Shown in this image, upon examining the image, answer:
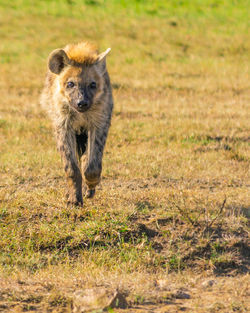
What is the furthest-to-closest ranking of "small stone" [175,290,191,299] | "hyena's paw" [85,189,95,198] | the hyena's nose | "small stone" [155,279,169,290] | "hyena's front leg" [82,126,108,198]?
"hyena's paw" [85,189,95,198]
"hyena's front leg" [82,126,108,198]
the hyena's nose
"small stone" [155,279,169,290]
"small stone" [175,290,191,299]

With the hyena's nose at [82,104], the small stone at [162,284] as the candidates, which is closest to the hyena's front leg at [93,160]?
the hyena's nose at [82,104]

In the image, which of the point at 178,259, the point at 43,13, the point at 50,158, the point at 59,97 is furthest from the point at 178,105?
the point at 43,13

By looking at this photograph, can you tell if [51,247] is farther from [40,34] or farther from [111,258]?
→ [40,34]

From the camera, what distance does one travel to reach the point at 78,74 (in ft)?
15.2

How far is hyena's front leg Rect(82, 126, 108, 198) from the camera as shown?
4672 millimetres

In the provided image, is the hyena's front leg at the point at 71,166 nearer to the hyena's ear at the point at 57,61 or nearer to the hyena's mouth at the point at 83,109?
the hyena's mouth at the point at 83,109

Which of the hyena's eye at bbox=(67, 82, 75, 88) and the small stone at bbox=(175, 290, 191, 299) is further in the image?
the hyena's eye at bbox=(67, 82, 75, 88)

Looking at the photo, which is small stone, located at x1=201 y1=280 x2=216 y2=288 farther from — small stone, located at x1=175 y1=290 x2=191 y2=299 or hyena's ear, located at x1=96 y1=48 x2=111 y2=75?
hyena's ear, located at x1=96 y1=48 x2=111 y2=75

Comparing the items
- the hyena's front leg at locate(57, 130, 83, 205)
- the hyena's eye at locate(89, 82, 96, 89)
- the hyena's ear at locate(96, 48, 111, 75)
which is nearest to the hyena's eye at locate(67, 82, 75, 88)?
the hyena's eye at locate(89, 82, 96, 89)

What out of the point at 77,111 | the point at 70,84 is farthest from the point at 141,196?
the point at 70,84

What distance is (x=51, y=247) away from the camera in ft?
13.8

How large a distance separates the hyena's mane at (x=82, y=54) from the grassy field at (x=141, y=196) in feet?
3.78

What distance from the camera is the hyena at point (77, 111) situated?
4.64 meters

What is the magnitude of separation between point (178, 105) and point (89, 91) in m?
3.93
